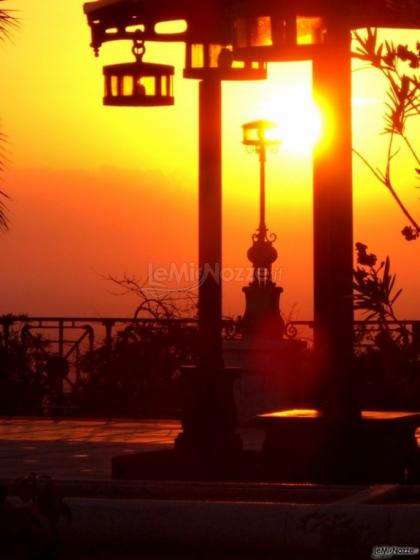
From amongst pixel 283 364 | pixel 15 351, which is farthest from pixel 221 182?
pixel 15 351

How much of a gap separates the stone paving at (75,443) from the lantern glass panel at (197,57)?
282cm

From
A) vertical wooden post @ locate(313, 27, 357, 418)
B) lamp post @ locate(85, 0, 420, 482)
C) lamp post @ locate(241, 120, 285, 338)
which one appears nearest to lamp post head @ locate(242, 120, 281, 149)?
lamp post @ locate(241, 120, 285, 338)

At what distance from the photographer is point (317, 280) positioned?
9.54 metres

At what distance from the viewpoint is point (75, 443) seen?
14.3 metres

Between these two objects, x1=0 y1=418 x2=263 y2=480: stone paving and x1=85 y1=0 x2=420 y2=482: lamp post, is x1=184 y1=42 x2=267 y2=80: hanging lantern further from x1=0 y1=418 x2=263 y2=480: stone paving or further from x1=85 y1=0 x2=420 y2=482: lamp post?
x1=0 y1=418 x2=263 y2=480: stone paving

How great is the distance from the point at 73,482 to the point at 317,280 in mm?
1892

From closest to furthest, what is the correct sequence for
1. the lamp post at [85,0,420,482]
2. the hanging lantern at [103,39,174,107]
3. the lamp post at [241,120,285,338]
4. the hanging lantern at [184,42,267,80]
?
the lamp post at [85,0,420,482] < the hanging lantern at [103,39,174,107] < the hanging lantern at [184,42,267,80] < the lamp post at [241,120,285,338]

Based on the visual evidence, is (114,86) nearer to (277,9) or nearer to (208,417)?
(277,9)

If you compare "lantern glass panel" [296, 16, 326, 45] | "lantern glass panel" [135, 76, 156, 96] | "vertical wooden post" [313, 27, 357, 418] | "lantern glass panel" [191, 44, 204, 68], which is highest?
"lantern glass panel" [191, 44, 204, 68]

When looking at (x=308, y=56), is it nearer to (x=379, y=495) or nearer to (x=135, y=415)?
(x=379, y=495)

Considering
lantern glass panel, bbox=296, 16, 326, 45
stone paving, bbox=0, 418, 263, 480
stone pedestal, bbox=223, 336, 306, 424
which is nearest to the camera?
lantern glass panel, bbox=296, 16, 326, 45

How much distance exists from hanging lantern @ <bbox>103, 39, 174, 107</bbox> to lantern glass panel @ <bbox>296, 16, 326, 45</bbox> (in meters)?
1.28

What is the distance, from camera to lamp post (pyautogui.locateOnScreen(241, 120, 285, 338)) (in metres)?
17.6

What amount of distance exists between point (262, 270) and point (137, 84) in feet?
30.2
